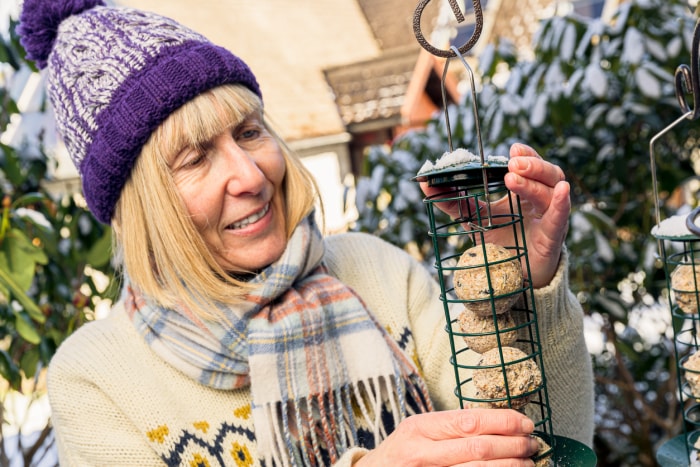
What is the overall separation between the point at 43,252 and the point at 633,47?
1.80 metres

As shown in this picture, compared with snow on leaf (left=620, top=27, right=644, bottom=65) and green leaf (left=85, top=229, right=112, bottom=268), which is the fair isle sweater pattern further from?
snow on leaf (left=620, top=27, right=644, bottom=65)

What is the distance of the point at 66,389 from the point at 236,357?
0.38 meters

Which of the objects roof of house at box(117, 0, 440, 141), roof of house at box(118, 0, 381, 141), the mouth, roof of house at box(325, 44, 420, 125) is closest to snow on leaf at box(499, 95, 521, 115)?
the mouth

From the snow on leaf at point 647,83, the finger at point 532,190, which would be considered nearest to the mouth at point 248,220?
the finger at point 532,190

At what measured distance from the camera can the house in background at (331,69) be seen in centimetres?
718

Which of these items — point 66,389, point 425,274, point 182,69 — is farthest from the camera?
point 425,274

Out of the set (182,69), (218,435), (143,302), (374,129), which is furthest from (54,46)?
(374,129)

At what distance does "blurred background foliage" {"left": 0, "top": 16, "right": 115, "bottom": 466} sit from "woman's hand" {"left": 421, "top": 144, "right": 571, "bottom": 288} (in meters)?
1.24

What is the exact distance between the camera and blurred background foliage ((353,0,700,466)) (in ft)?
7.14

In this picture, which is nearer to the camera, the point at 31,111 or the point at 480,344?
the point at 480,344

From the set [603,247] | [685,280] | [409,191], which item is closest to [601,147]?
[603,247]

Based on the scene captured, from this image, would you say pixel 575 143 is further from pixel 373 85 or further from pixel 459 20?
pixel 373 85

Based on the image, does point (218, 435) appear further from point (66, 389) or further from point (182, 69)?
point (182, 69)

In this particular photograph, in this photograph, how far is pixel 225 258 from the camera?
1545 millimetres
